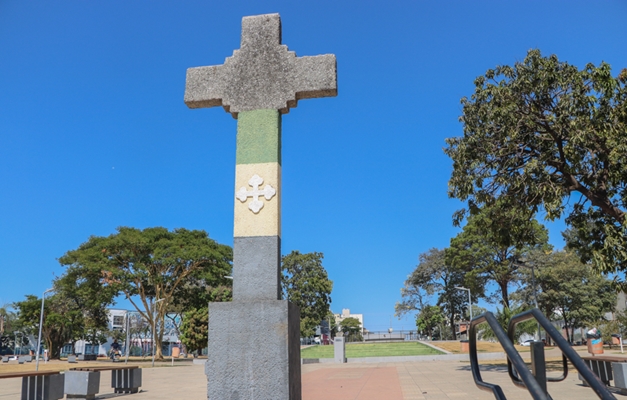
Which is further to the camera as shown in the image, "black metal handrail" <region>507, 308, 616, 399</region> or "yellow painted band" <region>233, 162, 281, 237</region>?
"yellow painted band" <region>233, 162, 281, 237</region>

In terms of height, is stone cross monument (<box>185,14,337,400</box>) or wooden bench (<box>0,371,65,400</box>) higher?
stone cross monument (<box>185,14,337,400</box>)

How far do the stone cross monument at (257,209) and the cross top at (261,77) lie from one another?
0.03 ft

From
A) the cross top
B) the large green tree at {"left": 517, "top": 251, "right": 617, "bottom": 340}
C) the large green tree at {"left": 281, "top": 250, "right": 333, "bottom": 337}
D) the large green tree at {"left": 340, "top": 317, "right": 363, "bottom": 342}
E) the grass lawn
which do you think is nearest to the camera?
the cross top

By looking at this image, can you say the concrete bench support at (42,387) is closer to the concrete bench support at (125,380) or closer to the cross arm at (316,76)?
the concrete bench support at (125,380)

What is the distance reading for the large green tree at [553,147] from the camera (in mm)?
13867

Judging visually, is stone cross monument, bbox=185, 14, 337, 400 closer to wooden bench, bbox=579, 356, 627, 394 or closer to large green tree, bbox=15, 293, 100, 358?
wooden bench, bbox=579, 356, 627, 394

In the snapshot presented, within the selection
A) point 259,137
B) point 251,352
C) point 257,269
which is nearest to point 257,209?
point 257,269

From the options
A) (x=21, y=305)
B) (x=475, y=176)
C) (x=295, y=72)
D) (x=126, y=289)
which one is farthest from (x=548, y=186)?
(x=21, y=305)

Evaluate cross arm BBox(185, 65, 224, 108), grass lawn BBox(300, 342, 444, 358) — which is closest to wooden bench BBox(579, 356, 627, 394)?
cross arm BBox(185, 65, 224, 108)

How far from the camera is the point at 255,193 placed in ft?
16.3

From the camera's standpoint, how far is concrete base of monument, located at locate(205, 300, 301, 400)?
4484 mm

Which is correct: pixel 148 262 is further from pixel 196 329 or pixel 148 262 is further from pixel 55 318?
pixel 55 318

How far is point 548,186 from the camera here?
46.4ft

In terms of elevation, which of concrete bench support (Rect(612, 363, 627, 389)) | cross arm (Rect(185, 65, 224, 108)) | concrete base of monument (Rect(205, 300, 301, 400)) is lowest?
concrete bench support (Rect(612, 363, 627, 389))
